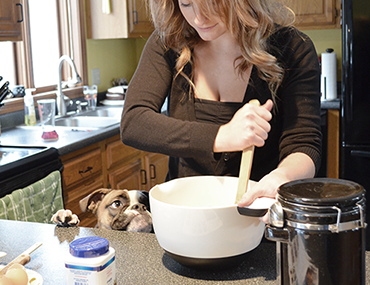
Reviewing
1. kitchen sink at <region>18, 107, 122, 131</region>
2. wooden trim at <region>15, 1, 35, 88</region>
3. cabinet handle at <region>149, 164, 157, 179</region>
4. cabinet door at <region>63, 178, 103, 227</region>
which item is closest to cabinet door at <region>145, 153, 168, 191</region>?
cabinet handle at <region>149, 164, 157, 179</region>

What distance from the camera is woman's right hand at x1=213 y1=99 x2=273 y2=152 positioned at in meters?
0.83

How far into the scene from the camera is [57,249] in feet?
3.05

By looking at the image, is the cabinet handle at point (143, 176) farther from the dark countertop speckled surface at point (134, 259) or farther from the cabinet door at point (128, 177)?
the dark countertop speckled surface at point (134, 259)

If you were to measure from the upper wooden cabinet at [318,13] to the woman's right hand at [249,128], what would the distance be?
257 centimetres

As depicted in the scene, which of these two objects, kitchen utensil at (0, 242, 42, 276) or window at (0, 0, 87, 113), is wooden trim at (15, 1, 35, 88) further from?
kitchen utensil at (0, 242, 42, 276)

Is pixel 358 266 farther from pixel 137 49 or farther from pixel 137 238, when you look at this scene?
pixel 137 49

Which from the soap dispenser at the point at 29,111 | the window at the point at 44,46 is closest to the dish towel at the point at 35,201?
the soap dispenser at the point at 29,111

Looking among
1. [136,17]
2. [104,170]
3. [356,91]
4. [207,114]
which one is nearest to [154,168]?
[104,170]

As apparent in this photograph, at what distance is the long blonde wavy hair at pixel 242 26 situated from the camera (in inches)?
39.8

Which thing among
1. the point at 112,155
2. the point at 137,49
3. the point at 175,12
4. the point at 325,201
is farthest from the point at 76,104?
the point at 325,201

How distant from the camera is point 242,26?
1.04 meters

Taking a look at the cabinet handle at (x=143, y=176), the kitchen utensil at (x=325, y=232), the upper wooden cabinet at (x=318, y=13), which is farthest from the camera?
the upper wooden cabinet at (x=318, y=13)

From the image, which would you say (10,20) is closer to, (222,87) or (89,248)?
(222,87)

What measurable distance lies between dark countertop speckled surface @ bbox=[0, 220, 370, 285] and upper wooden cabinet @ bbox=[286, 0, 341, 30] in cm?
266
